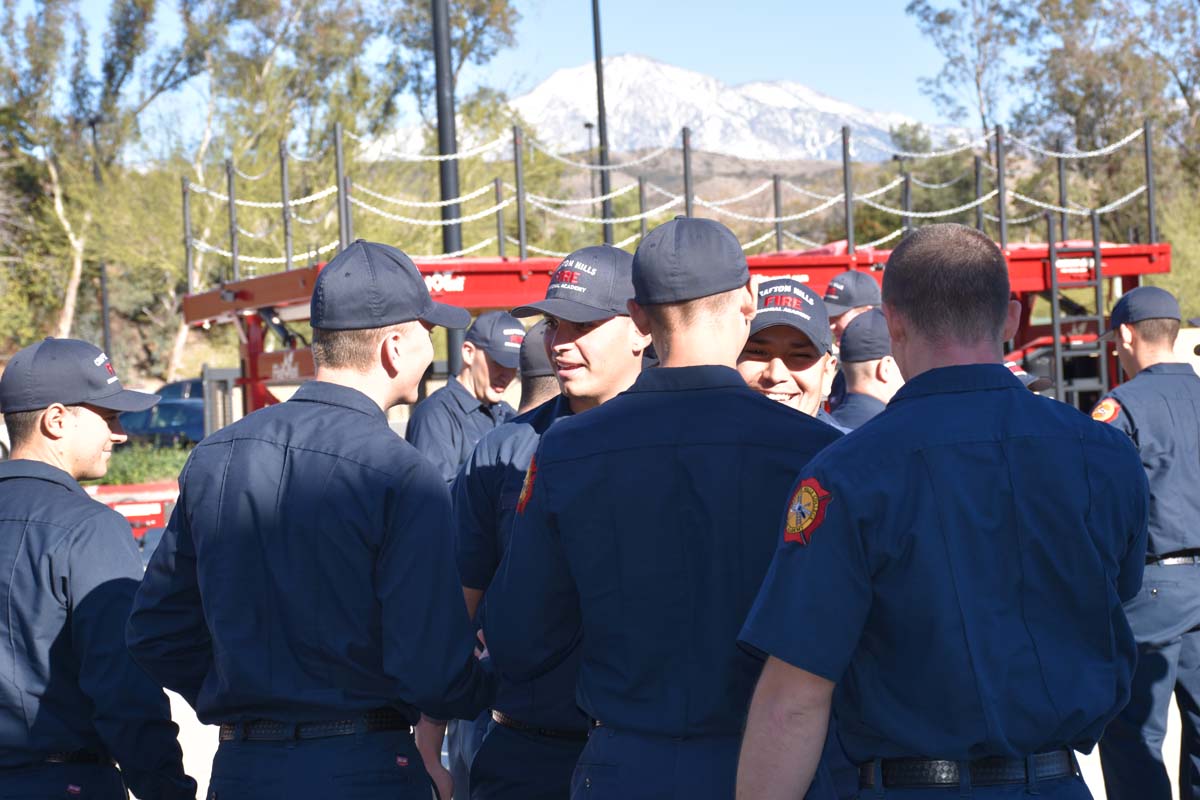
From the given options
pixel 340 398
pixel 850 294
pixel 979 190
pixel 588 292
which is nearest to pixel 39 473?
pixel 340 398

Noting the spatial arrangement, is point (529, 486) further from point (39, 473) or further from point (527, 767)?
point (39, 473)

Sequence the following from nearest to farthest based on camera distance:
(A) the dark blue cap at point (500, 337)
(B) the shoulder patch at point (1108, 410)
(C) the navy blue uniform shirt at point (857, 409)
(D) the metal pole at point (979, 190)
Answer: (C) the navy blue uniform shirt at point (857, 409) < (B) the shoulder patch at point (1108, 410) < (A) the dark blue cap at point (500, 337) < (D) the metal pole at point (979, 190)

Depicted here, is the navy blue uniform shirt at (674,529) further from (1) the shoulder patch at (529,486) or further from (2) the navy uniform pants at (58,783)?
(2) the navy uniform pants at (58,783)

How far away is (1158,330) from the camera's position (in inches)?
218

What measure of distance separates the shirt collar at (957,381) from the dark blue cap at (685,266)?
454mm

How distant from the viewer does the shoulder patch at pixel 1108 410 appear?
5449 mm

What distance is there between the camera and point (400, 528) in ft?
9.50

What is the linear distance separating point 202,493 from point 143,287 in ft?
137

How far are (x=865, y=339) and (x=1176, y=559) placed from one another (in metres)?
1.53

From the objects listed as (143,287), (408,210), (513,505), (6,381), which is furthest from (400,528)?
(143,287)

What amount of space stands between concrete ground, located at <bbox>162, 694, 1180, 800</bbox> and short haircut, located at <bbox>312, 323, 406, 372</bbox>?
336 centimetres

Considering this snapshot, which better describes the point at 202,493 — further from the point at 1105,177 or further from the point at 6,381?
the point at 1105,177

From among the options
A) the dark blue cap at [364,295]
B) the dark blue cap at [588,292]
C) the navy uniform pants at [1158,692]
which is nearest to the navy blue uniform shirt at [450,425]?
the dark blue cap at [588,292]

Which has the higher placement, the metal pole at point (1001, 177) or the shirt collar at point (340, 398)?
the metal pole at point (1001, 177)
